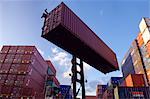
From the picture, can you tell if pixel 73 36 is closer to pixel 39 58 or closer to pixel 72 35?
pixel 72 35

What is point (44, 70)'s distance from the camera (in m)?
46.5

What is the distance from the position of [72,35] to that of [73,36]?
139mm

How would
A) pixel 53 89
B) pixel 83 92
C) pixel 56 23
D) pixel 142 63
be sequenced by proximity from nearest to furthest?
pixel 56 23
pixel 83 92
pixel 53 89
pixel 142 63

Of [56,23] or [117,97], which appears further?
[117,97]

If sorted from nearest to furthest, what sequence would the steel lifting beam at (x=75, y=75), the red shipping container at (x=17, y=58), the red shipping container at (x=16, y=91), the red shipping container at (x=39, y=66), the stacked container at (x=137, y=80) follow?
the steel lifting beam at (x=75, y=75)
the red shipping container at (x=16, y=91)
the red shipping container at (x=17, y=58)
the red shipping container at (x=39, y=66)
the stacked container at (x=137, y=80)

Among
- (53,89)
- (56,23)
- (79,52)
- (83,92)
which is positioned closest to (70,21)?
(56,23)

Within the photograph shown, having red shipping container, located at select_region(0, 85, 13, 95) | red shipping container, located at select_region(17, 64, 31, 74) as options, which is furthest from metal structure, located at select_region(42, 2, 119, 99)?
red shipping container, located at select_region(0, 85, 13, 95)

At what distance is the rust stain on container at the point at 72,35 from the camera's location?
41.4ft

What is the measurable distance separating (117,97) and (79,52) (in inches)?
1012

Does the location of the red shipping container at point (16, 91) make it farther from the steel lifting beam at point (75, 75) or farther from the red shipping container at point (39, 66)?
the steel lifting beam at point (75, 75)

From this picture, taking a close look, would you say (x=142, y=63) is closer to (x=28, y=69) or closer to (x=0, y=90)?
(x=28, y=69)

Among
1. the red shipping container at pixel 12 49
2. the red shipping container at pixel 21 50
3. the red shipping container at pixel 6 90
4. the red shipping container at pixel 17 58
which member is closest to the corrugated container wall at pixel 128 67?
the red shipping container at pixel 21 50

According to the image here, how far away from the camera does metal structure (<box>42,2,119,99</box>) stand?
41.5 ft

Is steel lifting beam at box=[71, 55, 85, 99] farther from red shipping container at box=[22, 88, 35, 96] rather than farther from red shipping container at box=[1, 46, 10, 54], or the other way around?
red shipping container at box=[1, 46, 10, 54]
